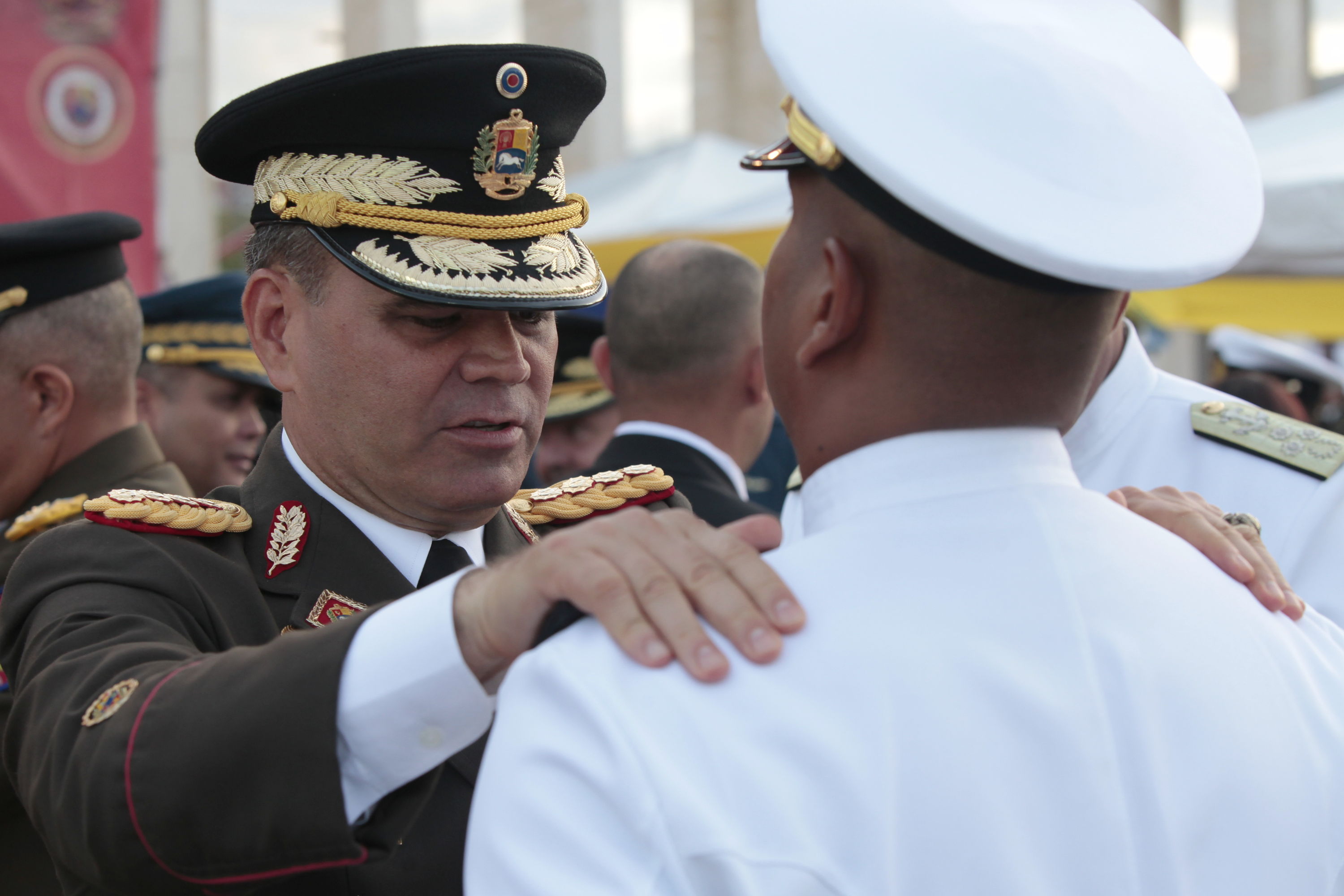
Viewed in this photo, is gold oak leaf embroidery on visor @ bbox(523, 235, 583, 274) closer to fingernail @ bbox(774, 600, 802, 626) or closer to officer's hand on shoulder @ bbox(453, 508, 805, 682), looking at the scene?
officer's hand on shoulder @ bbox(453, 508, 805, 682)

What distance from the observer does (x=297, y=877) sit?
174 cm

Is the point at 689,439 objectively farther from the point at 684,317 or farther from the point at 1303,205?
the point at 1303,205

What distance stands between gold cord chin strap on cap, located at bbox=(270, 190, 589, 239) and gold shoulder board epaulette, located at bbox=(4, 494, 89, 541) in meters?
1.35

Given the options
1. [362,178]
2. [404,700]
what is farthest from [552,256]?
[404,700]

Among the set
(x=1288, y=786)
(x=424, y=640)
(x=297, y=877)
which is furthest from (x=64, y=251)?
(x=1288, y=786)

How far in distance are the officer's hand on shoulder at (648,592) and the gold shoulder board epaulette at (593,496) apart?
3.60ft

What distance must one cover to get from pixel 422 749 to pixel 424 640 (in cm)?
13

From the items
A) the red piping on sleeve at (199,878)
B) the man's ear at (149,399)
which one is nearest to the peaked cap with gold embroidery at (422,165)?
the red piping on sleeve at (199,878)

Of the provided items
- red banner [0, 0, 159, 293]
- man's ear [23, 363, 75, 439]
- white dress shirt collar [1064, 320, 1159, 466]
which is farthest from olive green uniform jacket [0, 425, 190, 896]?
white dress shirt collar [1064, 320, 1159, 466]

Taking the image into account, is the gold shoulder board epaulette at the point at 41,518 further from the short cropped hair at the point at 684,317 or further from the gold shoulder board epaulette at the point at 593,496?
the short cropped hair at the point at 684,317

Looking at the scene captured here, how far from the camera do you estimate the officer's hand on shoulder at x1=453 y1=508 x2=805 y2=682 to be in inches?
46.4

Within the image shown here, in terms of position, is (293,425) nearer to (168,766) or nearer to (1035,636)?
(168,766)

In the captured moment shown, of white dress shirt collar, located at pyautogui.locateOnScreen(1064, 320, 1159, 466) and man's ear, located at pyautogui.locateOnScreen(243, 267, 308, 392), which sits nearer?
man's ear, located at pyautogui.locateOnScreen(243, 267, 308, 392)

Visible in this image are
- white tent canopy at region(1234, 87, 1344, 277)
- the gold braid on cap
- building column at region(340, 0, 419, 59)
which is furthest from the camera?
building column at region(340, 0, 419, 59)
